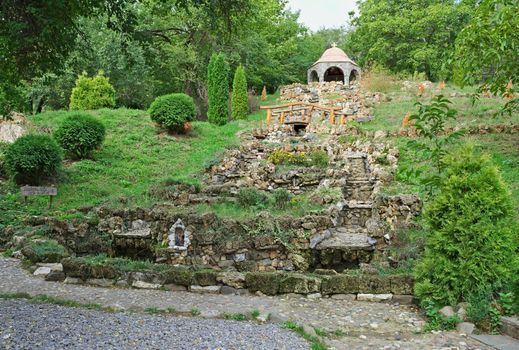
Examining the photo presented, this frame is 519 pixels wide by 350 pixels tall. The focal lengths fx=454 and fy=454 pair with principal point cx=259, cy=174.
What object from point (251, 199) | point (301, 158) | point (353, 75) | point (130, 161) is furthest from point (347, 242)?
point (353, 75)

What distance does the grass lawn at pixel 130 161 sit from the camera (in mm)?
12250

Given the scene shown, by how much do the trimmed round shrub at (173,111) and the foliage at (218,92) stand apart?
11.8ft

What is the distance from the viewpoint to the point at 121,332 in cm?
454

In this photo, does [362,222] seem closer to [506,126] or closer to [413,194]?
[413,194]

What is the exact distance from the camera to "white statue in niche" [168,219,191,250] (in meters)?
9.88

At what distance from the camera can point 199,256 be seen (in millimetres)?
9688

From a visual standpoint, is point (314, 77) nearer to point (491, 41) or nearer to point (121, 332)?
point (491, 41)

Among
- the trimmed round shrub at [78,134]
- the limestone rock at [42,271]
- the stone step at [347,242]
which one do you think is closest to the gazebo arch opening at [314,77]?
the trimmed round shrub at [78,134]

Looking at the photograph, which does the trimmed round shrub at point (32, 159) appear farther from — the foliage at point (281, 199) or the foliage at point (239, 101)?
the foliage at point (239, 101)

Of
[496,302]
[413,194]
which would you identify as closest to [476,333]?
[496,302]

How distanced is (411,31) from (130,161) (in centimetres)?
2302

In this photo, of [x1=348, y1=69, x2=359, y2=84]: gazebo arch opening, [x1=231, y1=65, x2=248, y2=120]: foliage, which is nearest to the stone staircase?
[x1=231, y1=65, x2=248, y2=120]: foliage

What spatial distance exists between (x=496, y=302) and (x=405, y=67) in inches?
1180

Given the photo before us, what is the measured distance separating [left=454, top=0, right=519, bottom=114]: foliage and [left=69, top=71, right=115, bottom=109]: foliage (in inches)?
692
